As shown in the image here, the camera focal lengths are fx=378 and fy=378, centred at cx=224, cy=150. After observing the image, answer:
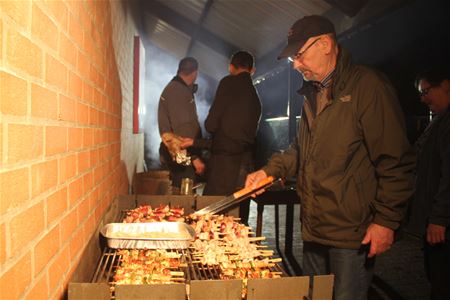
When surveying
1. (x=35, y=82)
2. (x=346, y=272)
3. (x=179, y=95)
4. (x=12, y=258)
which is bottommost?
(x=346, y=272)

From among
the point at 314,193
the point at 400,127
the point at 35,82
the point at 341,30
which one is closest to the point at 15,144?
the point at 35,82

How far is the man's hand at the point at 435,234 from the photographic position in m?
3.58

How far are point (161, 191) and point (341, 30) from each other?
13.1 ft

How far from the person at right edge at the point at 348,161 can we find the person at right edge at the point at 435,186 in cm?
99

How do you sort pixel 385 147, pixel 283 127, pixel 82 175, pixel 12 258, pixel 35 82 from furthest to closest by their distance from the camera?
pixel 283 127 → pixel 385 147 → pixel 82 175 → pixel 35 82 → pixel 12 258

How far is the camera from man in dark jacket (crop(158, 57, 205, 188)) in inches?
250

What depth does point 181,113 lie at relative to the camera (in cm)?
635

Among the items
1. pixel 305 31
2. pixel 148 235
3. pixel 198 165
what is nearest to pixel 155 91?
pixel 198 165

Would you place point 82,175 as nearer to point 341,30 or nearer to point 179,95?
point 179,95

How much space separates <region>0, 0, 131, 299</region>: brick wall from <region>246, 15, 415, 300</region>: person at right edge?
5.63ft

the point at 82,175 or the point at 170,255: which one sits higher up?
the point at 82,175

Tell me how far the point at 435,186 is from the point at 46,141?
12.0ft

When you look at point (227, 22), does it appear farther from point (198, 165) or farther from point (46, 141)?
point (46, 141)

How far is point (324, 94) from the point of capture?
317cm
